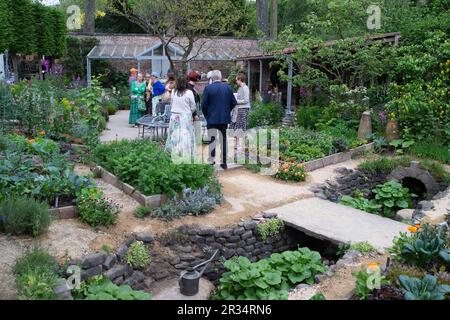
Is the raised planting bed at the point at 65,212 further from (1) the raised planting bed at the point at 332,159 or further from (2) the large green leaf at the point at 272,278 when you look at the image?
(1) the raised planting bed at the point at 332,159

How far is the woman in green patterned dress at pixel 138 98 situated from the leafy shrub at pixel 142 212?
7.05 metres

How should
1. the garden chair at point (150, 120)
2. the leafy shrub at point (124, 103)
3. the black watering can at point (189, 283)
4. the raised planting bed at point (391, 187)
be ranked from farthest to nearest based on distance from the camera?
the leafy shrub at point (124, 103) → the garden chair at point (150, 120) → the raised planting bed at point (391, 187) → the black watering can at point (189, 283)

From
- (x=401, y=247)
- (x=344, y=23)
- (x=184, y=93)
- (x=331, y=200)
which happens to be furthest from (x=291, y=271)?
(x=344, y=23)

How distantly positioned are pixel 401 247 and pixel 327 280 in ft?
2.85

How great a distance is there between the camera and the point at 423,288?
3.98 metres

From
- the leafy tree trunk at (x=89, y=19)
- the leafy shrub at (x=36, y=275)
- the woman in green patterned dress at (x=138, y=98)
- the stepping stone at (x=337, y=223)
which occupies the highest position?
the leafy tree trunk at (x=89, y=19)

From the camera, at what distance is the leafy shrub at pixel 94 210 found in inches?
225

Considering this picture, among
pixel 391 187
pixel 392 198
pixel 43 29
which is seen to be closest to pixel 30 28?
pixel 43 29

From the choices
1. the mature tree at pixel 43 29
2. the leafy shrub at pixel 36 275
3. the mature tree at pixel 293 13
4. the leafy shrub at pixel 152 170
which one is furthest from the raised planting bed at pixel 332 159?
the mature tree at pixel 293 13

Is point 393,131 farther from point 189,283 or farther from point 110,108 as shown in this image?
point 110,108

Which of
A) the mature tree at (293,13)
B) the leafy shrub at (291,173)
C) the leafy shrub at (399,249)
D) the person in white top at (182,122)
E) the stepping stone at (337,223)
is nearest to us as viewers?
the leafy shrub at (399,249)

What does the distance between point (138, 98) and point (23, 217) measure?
321 inches

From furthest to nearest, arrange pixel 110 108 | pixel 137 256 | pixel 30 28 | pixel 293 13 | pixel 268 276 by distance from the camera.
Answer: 1. pixel 293 13
2. pixel 110 108
3. pixel 30 28
4. pixel 137 256
5. pixel 268 276

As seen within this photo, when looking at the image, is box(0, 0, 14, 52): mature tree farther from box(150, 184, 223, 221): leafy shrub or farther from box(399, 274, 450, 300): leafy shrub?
box(399, 274, 450, 300): leafy shrub
